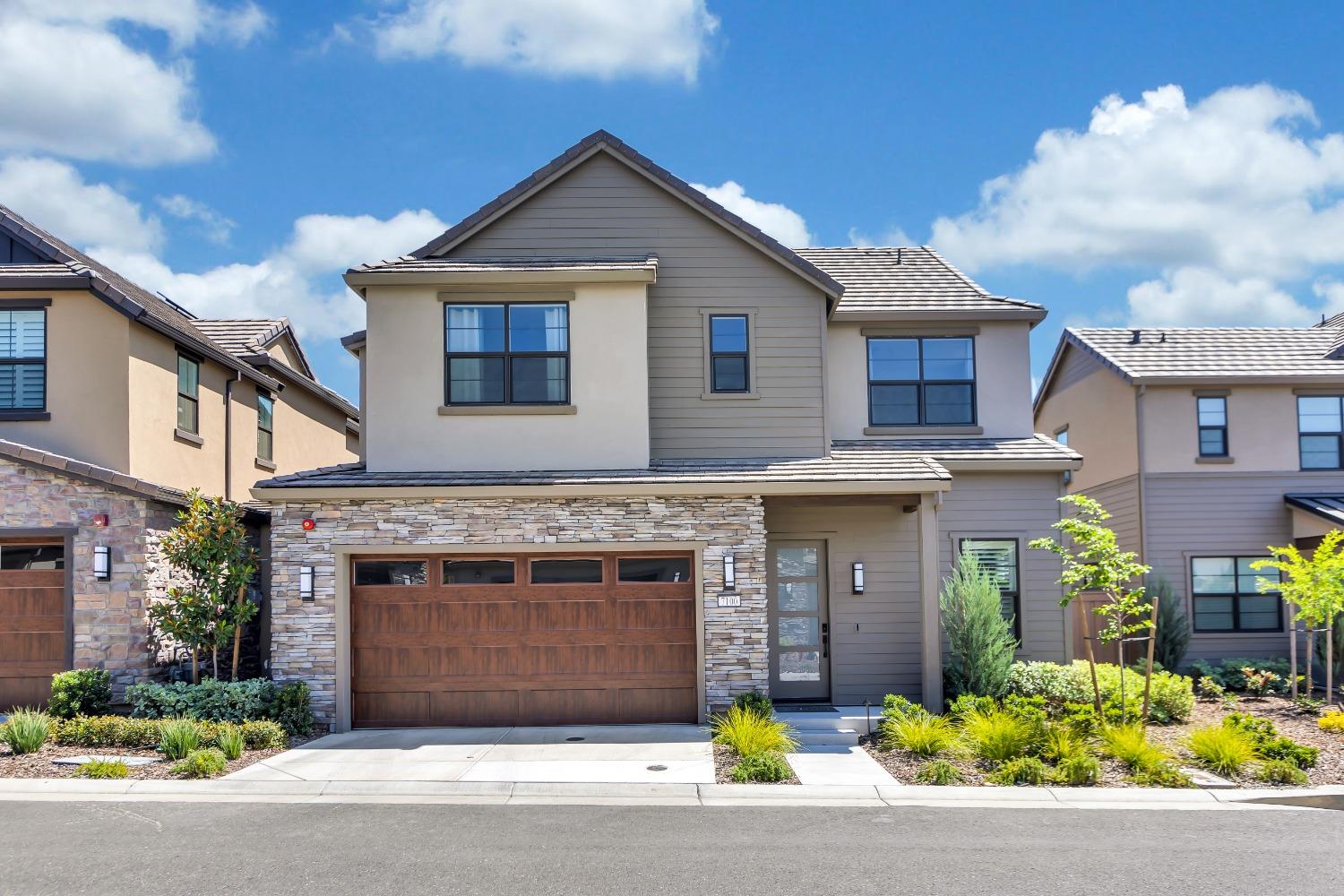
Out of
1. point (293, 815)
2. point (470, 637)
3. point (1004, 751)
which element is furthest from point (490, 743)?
point (1004, 751)

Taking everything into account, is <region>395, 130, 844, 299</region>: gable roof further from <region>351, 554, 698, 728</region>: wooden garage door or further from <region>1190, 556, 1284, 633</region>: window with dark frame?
<region>1190, 556, 1284, 633</region>: window with dark frame

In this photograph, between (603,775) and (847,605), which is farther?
(847,605)

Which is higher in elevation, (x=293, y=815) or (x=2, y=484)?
(x=2, y=484)

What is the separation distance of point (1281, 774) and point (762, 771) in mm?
5065

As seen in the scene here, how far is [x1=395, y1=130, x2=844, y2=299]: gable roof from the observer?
565 inches

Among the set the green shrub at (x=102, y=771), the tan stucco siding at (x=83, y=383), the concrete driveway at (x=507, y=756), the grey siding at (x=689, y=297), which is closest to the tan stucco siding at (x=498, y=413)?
the grey siding at (x=689, y=297)

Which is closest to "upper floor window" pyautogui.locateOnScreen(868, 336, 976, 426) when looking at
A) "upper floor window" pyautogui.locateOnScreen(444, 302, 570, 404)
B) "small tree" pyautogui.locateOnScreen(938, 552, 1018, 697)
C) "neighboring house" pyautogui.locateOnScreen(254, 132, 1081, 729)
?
"neighboring house" pyautogui.locateOnScreen(254, 132, 1081, 729)

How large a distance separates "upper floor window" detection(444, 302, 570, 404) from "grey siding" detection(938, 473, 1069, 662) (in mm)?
6071

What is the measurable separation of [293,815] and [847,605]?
7.95 metres

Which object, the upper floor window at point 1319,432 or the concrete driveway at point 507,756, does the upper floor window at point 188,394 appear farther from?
the upper floor window at point 1319,432

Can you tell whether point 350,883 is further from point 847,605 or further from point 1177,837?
point 847,605

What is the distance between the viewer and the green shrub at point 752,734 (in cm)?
1081

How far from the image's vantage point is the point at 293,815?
8992mm

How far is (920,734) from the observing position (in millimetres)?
11070
